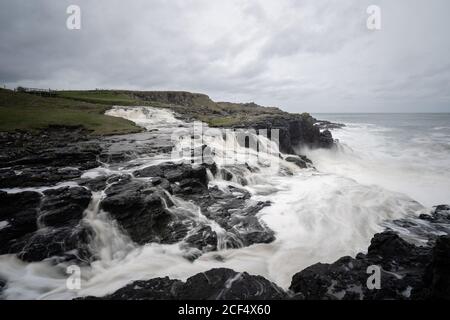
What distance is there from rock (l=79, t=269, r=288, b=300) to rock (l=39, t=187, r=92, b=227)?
5.02m

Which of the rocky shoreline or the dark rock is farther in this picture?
the dark rock

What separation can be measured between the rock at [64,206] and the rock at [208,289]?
5.02 metres

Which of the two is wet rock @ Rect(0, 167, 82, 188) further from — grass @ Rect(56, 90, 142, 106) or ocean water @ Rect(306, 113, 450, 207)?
grass @ Rect(56, 90, 142, 106)

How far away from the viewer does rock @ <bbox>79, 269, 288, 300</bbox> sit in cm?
666

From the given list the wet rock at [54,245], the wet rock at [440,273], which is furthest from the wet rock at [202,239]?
the wet rock at [440,273]

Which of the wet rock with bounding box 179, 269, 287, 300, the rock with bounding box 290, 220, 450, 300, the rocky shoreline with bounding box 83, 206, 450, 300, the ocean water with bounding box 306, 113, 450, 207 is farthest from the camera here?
the ocean water with bounding box 306, 113, 450, 207

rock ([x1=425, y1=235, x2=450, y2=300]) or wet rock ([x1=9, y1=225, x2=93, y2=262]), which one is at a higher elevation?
rock ([x1=425, y1=235, x2=450, y2=300])

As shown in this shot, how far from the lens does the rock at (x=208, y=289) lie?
21.9 feet

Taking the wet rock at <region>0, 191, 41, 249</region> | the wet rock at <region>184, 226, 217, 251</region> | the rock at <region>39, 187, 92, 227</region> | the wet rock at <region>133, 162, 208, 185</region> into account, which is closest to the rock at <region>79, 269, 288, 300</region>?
the wet rock at <region>184, 226, 217, 251</region>

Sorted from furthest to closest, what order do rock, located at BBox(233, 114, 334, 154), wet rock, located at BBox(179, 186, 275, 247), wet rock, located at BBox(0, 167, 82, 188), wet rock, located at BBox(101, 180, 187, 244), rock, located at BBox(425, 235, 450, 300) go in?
rock, located at BBox(233, 114, 334, 154)
wet rock, located at BBox(0, 167, 82, 188)
wet rock, located at BBox(179, 186, 275, 247)
wet rock, located at BBox(101, 180, 187, 244)
rock, located at BBox(425, 235, 450, 300)

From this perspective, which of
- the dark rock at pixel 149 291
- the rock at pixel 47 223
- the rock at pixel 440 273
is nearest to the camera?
the rock at pixel 440 273

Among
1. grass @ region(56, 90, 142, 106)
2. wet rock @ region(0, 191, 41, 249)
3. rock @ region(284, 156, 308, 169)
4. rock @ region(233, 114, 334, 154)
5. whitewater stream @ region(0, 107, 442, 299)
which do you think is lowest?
whitewater stream @ region(0, 107, 442, 299)

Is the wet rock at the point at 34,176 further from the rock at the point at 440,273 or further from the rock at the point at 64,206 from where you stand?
the rock at the point at 440,273

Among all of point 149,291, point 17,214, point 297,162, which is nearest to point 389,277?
point 149,291
